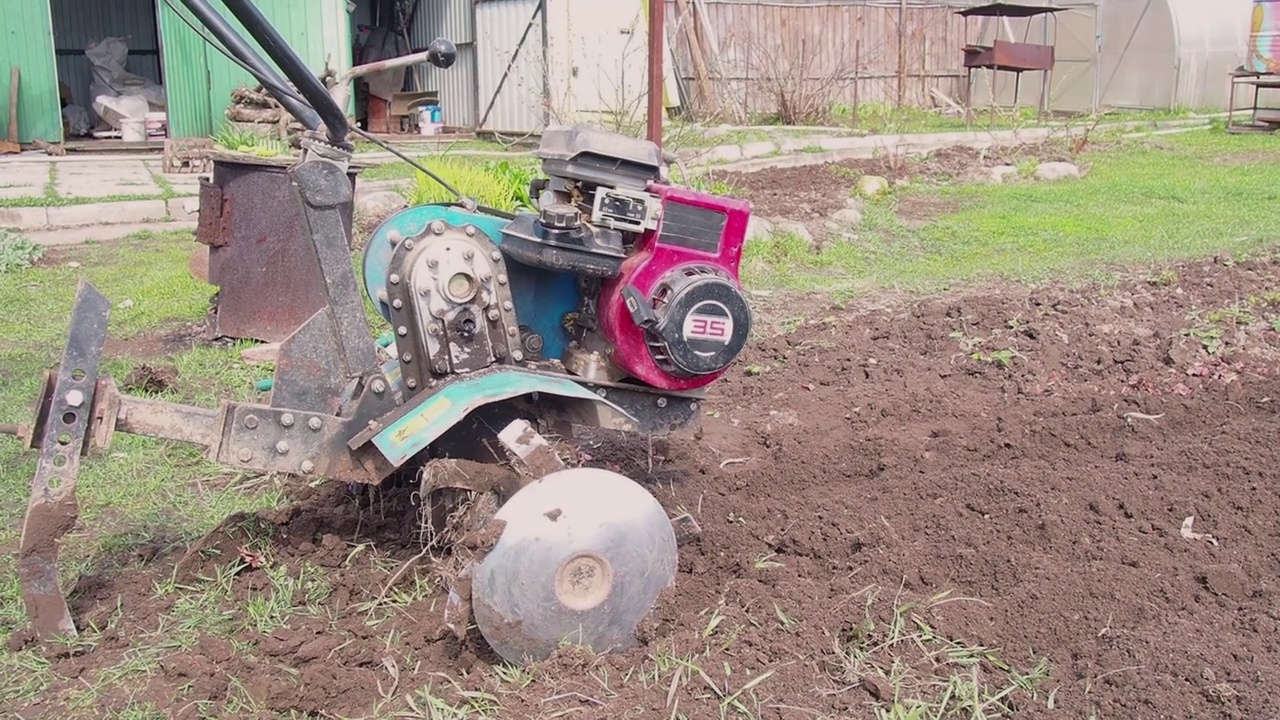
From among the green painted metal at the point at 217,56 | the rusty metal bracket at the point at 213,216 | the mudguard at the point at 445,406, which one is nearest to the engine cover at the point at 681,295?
the mudguard at the point at 445,406

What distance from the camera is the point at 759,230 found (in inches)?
329

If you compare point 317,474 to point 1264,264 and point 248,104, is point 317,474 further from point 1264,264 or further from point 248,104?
point 248,104

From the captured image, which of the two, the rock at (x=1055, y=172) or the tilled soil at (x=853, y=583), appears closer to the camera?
the tilled soil at (x=853, y=583)

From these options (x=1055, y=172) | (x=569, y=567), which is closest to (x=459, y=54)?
(x=1055, y=172)

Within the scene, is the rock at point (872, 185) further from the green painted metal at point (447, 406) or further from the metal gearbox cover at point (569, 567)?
the metal gearbox cover at point (569, 567)

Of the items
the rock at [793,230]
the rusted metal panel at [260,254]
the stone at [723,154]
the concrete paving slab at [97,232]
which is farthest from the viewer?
the stone at [723,154]

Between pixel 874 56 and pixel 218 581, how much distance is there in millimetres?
18390

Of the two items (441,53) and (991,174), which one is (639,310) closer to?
(441,53)

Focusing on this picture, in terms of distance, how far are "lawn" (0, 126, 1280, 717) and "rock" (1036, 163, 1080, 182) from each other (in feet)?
0.80

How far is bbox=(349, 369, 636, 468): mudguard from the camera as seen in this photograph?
9.70 feet

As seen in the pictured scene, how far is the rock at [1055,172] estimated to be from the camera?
12234 mm

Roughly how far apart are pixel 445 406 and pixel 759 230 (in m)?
5.61

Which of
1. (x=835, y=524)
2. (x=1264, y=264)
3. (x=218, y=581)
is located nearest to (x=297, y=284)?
(x=218, y=581)

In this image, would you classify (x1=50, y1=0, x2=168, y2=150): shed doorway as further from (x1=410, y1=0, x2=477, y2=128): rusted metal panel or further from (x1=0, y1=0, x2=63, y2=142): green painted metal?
(x1=410, y1=0, x2=477, y2=128): rusted metal panel
